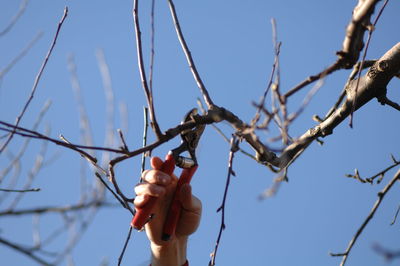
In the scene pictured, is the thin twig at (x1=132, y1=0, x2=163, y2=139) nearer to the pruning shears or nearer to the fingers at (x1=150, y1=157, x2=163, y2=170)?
the pruning shears

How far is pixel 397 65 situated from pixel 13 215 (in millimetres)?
1761

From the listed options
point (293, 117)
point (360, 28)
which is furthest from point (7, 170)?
point (360, 28)

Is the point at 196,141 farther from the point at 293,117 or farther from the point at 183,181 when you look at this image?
the point at 293,117

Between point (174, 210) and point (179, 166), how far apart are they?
22cm

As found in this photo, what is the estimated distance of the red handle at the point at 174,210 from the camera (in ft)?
7.47

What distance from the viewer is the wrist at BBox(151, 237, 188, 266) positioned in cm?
248

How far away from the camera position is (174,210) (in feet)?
7.50

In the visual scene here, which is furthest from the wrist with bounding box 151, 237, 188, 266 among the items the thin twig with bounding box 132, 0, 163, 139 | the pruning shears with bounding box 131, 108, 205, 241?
the thin twig with bounding box 132, 0, 163, 139

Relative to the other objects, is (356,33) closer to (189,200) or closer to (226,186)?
(226,186)

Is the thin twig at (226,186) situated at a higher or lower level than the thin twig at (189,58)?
lower

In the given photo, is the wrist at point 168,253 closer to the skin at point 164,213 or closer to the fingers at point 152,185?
the skin at point 164,213

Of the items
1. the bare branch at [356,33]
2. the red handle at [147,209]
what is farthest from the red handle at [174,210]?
the bare branch at [356,33]

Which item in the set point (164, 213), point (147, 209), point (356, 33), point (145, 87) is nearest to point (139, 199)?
point (147, 209)

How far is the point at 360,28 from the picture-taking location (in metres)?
1.39
